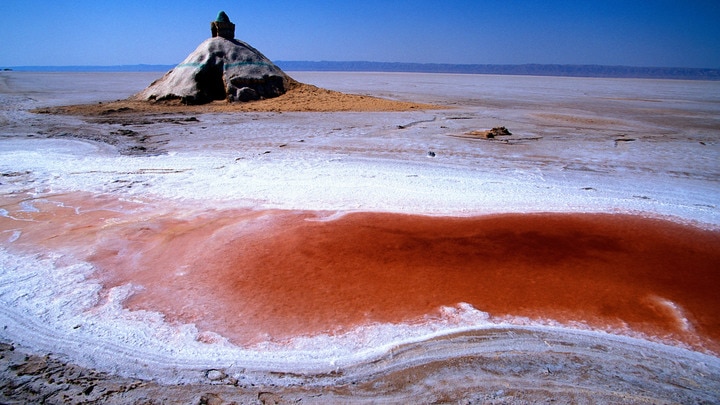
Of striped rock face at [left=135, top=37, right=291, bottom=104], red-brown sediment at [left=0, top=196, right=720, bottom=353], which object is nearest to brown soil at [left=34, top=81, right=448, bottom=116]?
striped rock face at [left=135, top=37, right=291, bottom=104]

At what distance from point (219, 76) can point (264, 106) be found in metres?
2.85

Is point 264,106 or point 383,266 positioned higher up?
point 264,106

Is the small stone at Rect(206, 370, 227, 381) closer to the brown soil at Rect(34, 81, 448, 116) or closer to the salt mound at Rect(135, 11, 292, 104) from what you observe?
the brown soil at Rect(34, 81, 448, 116)

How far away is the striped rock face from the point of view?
54.6 ft

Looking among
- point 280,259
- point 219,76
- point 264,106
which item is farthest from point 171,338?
point 219,76

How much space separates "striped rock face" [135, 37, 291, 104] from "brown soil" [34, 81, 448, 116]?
0.39 m

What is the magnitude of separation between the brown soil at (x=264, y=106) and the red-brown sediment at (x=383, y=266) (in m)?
10.1

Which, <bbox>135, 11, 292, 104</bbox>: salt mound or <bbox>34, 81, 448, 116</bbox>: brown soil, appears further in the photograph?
<bbox>135, 11, 292, 104</bbox>: salt mound

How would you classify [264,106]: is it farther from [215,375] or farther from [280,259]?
[215,375]

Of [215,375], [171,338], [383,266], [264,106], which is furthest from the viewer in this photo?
[264,106]

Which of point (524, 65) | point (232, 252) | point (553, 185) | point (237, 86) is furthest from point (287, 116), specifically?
point (524, 65)

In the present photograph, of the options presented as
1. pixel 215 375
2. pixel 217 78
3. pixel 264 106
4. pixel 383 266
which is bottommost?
pixel 215 375

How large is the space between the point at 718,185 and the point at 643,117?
30.6 ft

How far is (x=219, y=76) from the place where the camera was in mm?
17266
